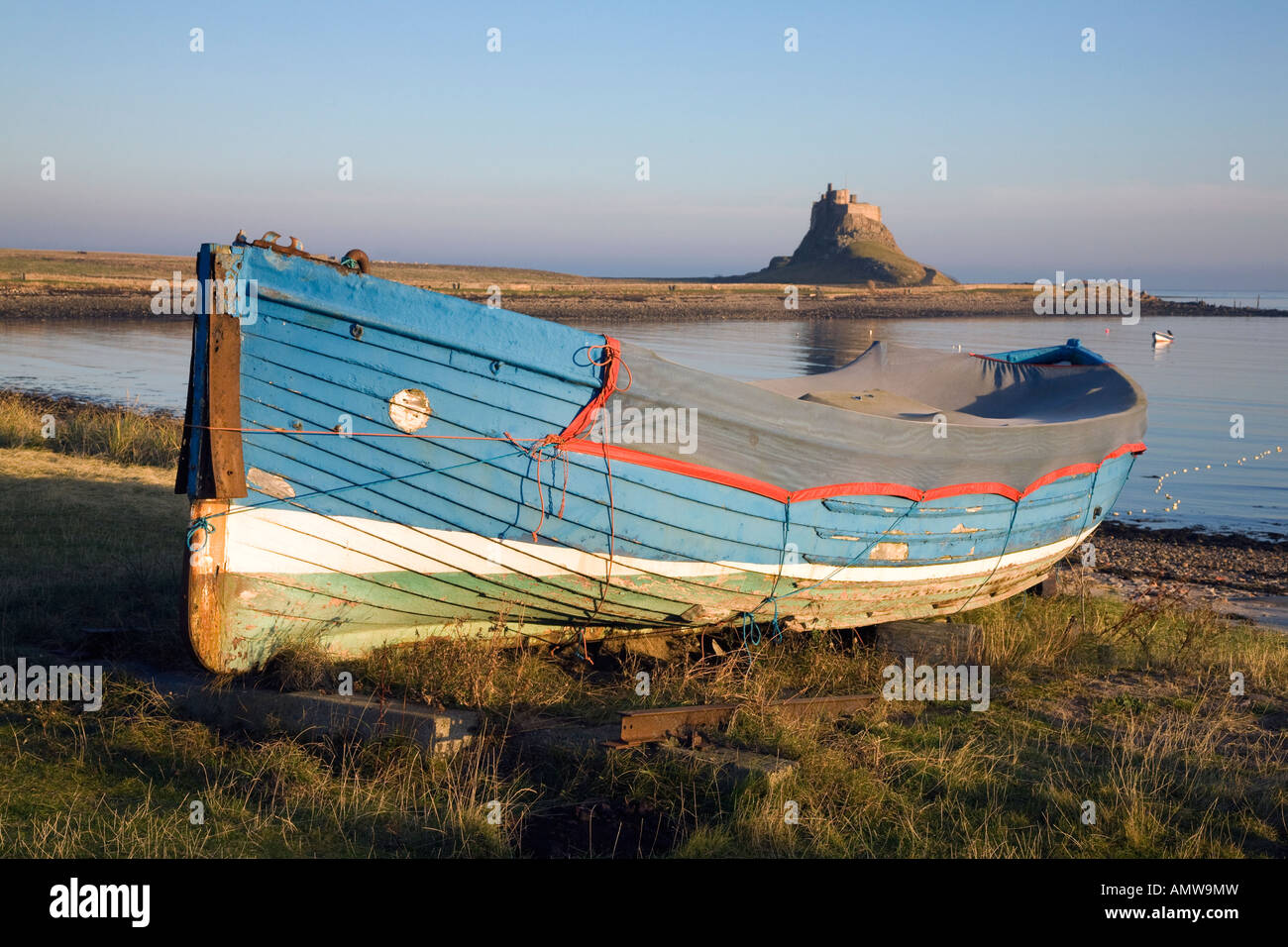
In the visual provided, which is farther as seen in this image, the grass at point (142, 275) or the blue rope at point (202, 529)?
the grass at point (142, 275)

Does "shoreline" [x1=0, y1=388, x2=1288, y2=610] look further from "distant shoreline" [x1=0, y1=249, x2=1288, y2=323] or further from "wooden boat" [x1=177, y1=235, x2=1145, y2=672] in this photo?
"distant shoreline" [x1=0, y1=249, x2=1288, y2=323]

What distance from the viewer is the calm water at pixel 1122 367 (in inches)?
683

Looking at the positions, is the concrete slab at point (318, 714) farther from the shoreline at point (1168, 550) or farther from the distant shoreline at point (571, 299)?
the distant shoreline at point (571, 299)

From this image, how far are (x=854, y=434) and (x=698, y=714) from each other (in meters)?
2.09

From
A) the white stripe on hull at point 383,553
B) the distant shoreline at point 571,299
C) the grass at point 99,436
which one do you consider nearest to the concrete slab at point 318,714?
the white stripe on hull at point 383,553

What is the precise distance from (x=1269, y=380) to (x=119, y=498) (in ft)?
108

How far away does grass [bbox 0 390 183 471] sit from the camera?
542 inches

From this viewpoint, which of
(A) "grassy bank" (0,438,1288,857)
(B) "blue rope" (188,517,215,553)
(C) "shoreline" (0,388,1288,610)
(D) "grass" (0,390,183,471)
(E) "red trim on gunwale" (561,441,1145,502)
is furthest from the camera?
(D) "grass" (0,390,183,471)

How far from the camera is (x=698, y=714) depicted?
5.36 metres

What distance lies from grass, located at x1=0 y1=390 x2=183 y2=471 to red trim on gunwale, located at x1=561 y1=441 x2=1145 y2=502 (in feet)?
32.1

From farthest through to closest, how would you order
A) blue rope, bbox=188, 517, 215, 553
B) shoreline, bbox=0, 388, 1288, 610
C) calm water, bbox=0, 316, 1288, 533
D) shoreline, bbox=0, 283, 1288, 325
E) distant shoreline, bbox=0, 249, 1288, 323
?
distant shoreline, bbox=0, 249, 1288, 323
shoreline, bbox=0, 283, 1288, 325
calm water, bbox=0, 316, 1288, 533
shoreline, bbox=0, 388, 1288, 610
blue rope, bbox=188, 517, 215, 553

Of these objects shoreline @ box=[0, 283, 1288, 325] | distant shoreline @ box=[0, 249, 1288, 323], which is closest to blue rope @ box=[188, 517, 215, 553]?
shoreline @ box=[0, 283, 1288, 325]

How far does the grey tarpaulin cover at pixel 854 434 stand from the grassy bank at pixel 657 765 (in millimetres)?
1213
